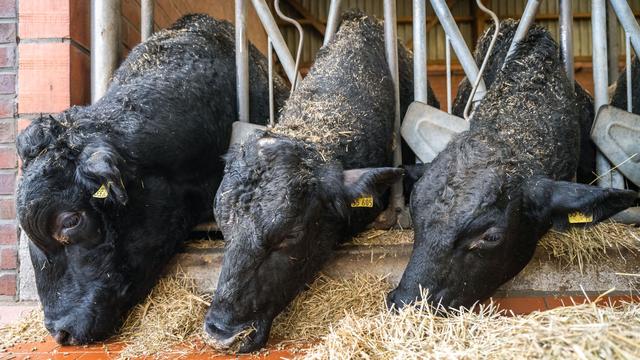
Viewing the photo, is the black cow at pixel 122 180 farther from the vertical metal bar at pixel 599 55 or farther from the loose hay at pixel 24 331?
the vertical metal bar at pixel 599 55

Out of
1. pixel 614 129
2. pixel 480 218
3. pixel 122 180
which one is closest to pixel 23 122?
pixel 122 180

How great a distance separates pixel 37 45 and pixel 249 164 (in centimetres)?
232

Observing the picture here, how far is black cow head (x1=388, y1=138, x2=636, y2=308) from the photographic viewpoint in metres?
2.74

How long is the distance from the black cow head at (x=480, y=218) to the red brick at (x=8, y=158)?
3.14 meters

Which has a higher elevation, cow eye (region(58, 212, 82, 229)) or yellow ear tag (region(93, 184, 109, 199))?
yellow ear tag (region(93, 184, 109, 199))

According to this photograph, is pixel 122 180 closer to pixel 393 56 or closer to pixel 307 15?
pixel 393 56

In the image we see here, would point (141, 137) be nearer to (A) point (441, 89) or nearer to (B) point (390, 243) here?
(B) point (390, 243)

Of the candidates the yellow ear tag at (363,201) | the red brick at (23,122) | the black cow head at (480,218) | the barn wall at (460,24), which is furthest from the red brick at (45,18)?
the barn wall at (460,24)

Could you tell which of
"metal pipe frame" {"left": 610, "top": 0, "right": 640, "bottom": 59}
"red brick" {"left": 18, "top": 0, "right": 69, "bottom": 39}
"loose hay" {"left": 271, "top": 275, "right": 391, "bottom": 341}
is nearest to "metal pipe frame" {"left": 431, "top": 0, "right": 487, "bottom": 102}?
"metal pipe frame" {"left": 610, "top": 0, "right": 640, "bottom": 59}

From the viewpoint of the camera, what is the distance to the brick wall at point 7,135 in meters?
4.01

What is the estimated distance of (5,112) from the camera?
4055 millimetres

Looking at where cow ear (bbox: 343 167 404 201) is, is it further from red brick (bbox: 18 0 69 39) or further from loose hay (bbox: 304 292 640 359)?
red brick (bbox: 18 0 69 39)

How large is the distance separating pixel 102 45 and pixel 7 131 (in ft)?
3.28

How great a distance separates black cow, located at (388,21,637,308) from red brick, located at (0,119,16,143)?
317 centimetres
